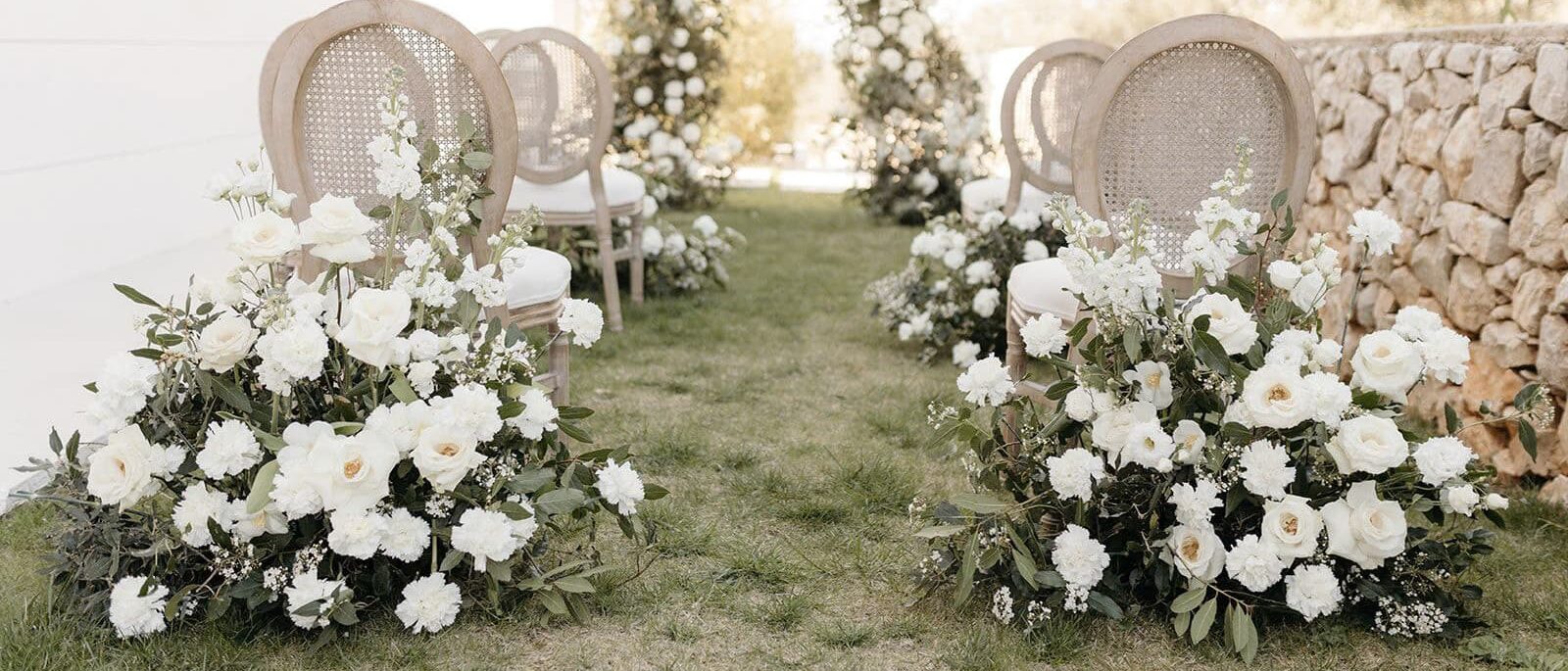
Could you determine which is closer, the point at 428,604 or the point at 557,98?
the point at 428,604

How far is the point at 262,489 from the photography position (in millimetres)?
1766

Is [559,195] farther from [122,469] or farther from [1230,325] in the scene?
[1230,325]

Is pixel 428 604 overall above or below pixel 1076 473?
below

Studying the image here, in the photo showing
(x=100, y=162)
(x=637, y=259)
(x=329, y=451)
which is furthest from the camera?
(x=100, y=162)

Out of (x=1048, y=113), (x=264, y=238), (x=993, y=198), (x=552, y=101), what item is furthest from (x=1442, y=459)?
(x=552, y=101)

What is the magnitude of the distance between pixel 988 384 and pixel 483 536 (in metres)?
0.80

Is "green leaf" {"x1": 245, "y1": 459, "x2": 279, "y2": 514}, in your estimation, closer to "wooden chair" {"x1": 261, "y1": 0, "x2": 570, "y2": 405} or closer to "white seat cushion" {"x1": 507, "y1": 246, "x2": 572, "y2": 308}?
"wooden chair" {"x1": 261, "y1": 0, "x2": 570, "y2": 405}

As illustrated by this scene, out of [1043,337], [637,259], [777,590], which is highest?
[1043,337]

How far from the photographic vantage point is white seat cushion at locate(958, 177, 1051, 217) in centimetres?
395

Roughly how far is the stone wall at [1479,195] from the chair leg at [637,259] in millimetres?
2184

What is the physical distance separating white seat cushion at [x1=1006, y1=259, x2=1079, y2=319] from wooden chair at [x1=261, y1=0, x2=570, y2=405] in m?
1.02

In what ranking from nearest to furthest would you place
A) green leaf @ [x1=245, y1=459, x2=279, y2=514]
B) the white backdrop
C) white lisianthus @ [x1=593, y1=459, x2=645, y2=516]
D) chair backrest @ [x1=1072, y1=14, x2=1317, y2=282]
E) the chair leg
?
green leaf @ [x1=245, y1=459, x2=279, y2=514] < white lisianthus @ [x1=593, y1=459, x2=645, y2=516] < chair backrest @ [x1=1072, y1=14, x2=1317, y2=282] < the white backdrop < the chair leg

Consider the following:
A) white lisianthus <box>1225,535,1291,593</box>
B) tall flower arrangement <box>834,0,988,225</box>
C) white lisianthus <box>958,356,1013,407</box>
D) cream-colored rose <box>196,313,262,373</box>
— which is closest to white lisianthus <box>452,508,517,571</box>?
cream-colored rose <box>196,313,262,373</box>

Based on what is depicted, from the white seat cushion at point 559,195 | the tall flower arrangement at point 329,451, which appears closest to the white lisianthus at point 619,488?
the tall flower arrangement at point 329,451
